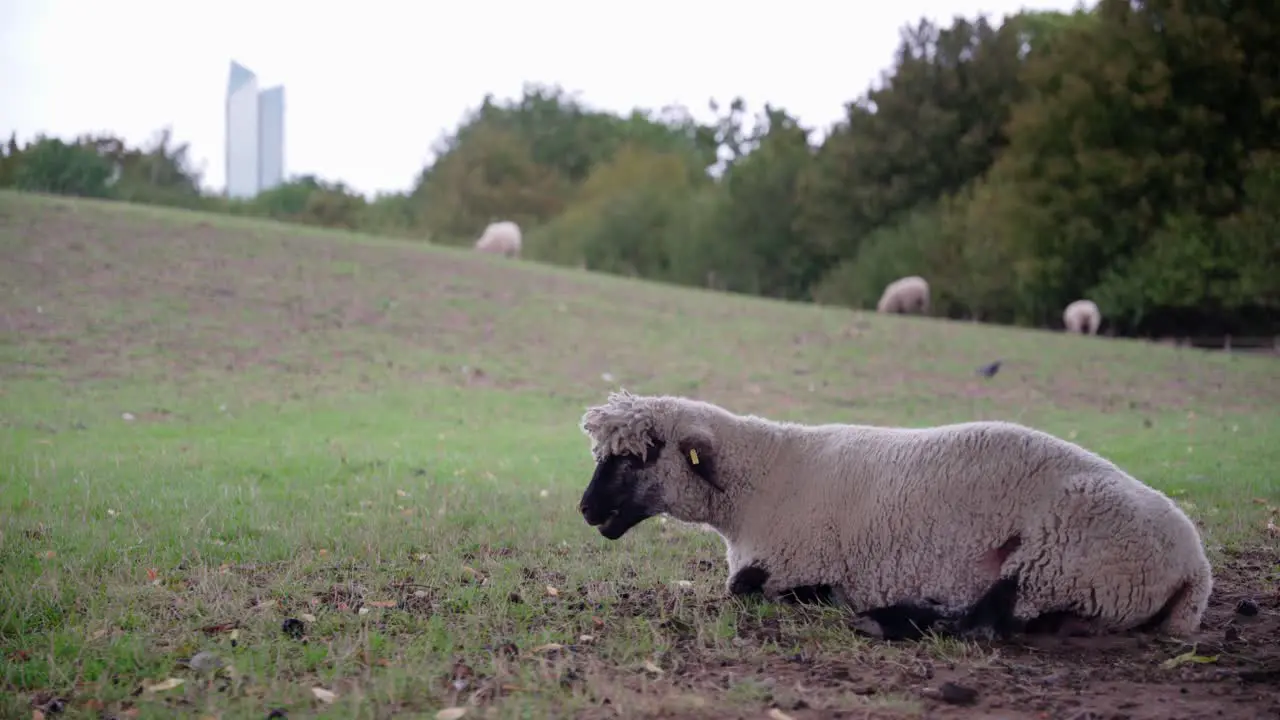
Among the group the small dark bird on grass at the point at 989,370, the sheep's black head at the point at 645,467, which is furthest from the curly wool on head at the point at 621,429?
the small dark bird on grass at the point at 989,370

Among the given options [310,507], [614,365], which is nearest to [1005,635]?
[310,507]

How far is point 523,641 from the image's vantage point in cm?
639

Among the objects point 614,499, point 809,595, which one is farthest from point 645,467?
point 809,595

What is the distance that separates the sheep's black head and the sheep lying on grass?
1 cm

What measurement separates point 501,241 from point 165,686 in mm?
40109

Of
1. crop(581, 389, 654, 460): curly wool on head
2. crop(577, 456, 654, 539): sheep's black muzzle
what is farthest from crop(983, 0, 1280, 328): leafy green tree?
crop(577, 456, 654, 539): sheep's black muzzle

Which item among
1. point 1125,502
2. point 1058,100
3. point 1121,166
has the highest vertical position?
point 1058,100

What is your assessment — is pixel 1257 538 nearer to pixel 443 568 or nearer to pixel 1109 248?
pixel 443 568

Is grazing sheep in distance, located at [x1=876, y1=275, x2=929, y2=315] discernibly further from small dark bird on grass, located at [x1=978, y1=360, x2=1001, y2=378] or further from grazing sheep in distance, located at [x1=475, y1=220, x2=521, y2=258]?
small dark bird on grass, located at [x1=978, y1=360, x2=1001, y2=378]

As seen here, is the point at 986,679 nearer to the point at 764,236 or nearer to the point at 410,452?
the point at 410,452

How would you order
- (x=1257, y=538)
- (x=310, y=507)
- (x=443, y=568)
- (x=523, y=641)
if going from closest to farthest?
(x=523, y=641)
(x=443, y=568)
(x=1257, y=538)
(x=310, y=507)

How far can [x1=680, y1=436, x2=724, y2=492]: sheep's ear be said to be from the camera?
25.5 feet

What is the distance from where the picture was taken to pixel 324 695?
5.36m

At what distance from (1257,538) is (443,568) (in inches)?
285
